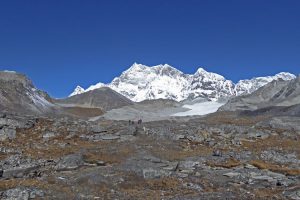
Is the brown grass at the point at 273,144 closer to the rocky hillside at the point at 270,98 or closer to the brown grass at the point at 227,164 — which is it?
the brown grass at the point at 227,164

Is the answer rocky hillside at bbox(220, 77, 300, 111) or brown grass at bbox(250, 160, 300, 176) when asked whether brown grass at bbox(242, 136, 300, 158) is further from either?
rocky hillside at bbox(220, 77, 300, 111)

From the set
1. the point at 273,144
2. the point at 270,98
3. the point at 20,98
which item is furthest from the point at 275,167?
the point at 270,98

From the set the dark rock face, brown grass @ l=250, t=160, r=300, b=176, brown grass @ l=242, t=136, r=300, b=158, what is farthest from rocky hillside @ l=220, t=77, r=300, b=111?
the dark rock face

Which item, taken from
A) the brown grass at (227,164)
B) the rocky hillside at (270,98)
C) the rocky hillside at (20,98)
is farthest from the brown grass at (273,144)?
the rocky hillside at (270,98)

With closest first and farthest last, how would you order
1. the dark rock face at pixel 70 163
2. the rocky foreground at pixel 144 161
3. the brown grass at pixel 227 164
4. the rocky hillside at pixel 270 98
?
1. the rocky foreground at pixel 144 161
2. the dark rock face at pixel 70 163
3. the brown grass at pixel 227 164
4. the rocky hillside at pixel 270 98

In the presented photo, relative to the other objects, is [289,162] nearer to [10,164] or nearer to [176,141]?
[176,141]

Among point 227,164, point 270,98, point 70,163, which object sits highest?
point 270,98

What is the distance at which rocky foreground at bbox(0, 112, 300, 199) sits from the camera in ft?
95.0

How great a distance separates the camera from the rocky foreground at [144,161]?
2895 cm

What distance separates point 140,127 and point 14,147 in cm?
1388

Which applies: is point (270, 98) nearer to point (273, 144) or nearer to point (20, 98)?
point (20, 98)

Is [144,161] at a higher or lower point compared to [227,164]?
higher

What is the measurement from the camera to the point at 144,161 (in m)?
36.4

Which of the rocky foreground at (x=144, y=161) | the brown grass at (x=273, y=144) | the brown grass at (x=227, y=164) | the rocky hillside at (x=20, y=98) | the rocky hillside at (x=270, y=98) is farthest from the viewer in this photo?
the rocky hillside at (x=270, y=98)
